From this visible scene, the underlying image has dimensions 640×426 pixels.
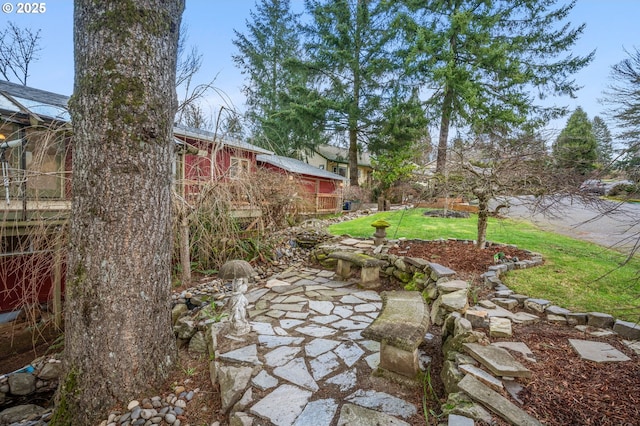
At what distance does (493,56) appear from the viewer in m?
12.0

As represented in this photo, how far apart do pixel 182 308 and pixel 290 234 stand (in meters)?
3.48

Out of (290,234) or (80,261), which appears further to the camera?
(290,234)

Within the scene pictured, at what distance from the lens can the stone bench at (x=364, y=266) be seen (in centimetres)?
453

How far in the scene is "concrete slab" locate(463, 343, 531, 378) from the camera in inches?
72.3

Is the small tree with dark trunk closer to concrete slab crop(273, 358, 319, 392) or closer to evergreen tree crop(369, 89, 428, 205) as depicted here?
concrete slab crop(273, 358, 319, 392)

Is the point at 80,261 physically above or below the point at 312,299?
above

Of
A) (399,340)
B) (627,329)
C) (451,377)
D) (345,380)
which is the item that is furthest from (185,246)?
(627,329)

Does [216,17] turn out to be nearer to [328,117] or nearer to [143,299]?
[143,299]

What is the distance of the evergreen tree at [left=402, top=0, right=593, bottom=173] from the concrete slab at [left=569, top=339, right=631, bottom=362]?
11920mm

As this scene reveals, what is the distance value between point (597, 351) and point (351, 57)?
17.3m

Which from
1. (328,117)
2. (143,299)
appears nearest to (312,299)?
(143,299)

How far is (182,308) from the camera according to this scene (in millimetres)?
3758

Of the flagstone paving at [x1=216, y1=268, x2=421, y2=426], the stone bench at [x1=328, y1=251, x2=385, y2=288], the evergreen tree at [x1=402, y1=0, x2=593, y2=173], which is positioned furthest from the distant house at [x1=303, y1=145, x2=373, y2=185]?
the flagstone paving at [x1=216, y1=268, x2=421, y2=426]

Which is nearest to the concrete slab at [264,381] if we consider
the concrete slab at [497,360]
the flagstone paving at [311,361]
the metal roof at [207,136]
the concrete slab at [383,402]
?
the flagstone paving at [311,361]
